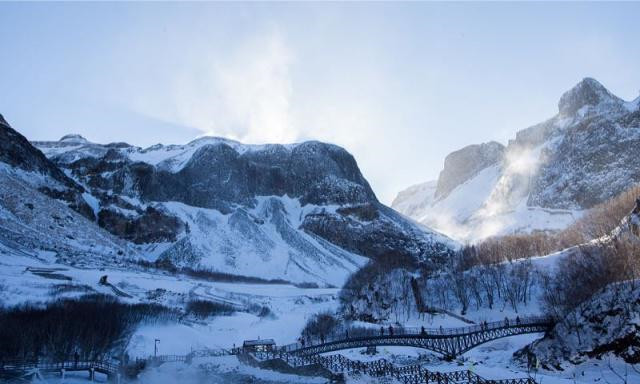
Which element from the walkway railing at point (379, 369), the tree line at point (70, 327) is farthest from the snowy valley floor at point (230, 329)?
the tree line at point (70, 327)

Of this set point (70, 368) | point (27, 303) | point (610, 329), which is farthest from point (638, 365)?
point (27, 303)

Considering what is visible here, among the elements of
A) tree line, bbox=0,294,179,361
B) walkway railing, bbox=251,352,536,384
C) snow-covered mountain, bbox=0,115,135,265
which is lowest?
walkway railing, bbox=251,352,536,384

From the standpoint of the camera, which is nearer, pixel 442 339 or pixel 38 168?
pixel 442 339

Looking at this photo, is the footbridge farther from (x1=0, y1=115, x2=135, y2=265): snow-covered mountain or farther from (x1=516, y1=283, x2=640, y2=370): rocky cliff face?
(x1=0, y1=115, x2=135, y2=265): snow-covered mountain

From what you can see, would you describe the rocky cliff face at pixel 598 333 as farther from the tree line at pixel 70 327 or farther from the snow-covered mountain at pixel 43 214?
the snow-covered mountain at pixel 43 214

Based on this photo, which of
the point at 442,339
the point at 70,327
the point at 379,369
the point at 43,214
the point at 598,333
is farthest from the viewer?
the point at 43,214

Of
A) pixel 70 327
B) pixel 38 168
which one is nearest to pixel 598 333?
pixel 70 327

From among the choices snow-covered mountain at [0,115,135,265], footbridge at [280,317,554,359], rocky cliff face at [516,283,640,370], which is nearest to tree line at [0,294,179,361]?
footbridge at [280,317,554,359]

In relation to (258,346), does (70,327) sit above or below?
above

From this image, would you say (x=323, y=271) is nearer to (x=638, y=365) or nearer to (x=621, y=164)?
(x=621, y=164)

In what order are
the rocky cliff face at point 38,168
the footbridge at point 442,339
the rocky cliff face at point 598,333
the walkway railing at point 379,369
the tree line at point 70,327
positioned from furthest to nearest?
the rocky cliff face at point 38,168 < the footbridge at point 442,339 < the tree line at point 70,327 < the walkway railing at point 379,369 < the rocky cliff face at point 598,333

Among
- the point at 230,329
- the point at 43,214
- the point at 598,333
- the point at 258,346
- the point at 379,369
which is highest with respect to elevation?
the point at 43,214

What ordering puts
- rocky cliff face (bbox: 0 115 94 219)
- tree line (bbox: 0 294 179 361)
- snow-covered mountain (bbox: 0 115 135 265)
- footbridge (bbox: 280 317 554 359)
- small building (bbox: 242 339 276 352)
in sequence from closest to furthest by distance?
1. tree line (bbox: 0 294 179 361)
2. footbridge (bbox: 280 317 554 359)
3. small building (bbox: 242 339 276 352)
4. snow-covered mountain (bbox: 0 115 135 265)
5. rocky cliff face (bbox: 0 115 94 219)

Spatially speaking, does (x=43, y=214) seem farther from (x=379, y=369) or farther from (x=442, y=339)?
(x=442, y=339)
